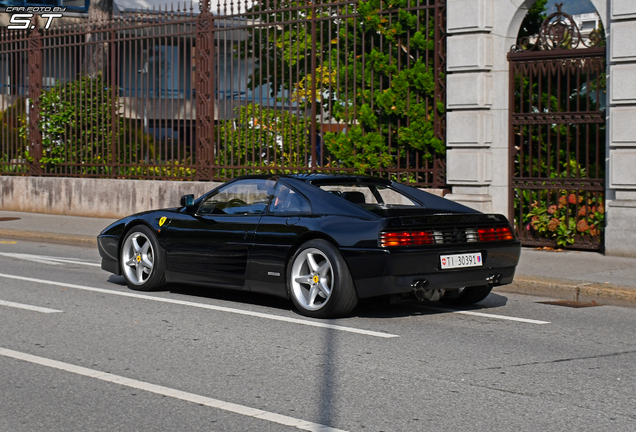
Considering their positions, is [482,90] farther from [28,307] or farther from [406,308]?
[28,307]

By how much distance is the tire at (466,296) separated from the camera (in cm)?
859

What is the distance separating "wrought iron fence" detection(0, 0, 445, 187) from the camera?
1409 cm

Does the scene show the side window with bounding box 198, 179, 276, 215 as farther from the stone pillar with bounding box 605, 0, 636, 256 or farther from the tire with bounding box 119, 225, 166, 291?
the stone pillar with bounding box 605, 0, 636, 256

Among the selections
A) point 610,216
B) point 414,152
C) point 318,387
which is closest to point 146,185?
point 414,152

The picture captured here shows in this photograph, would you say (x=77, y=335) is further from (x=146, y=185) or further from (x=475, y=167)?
(x=146, y=185)

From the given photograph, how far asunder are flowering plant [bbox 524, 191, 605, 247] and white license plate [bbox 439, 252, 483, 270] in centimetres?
511

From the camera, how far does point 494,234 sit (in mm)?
8125

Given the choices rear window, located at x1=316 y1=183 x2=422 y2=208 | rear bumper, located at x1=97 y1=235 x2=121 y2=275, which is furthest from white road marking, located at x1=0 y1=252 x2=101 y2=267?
rear window, located at x1=316 y1=183 x2=422 y2=208

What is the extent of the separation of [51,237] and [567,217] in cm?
859

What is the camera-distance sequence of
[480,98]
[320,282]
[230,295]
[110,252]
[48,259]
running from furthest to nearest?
1. [480,98]
2. [48,259]
3. [110,252]
4. [230,295]
5. [320,282]

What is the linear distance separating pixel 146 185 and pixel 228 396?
13.3m

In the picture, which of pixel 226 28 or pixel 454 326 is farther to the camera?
pixel 226 28

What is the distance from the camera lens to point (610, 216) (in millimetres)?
12000

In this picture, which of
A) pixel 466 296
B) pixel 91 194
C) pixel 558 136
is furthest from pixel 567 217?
A: pixel 91 194
